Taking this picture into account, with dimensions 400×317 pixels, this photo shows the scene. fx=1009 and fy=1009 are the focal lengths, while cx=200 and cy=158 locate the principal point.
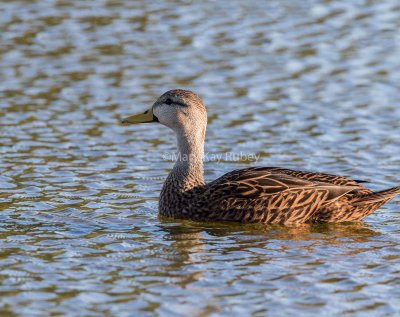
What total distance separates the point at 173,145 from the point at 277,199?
4007mm

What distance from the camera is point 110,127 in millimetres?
16547

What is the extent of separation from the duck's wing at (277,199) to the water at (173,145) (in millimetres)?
225

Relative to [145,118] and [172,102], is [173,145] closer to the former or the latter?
[145,118]

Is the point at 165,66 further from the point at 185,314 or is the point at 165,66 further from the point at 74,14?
the point at 185,314

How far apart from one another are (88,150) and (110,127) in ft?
4.00

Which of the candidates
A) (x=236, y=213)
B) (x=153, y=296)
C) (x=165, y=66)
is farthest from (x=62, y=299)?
(x=165, y=66)

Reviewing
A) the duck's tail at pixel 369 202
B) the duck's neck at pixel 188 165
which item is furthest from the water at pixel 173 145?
the duck's neck at pixel 188 165

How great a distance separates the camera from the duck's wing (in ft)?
40.2

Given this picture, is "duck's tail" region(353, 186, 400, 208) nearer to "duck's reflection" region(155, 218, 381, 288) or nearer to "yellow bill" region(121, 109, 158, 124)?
"duck's reflection" region(155, 218, 381, 288)

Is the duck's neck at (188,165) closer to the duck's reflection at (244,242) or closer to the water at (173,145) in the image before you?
the water at (173,145)

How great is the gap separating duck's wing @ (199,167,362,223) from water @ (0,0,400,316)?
0.23 meters

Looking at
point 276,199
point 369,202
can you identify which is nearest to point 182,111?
point 276,199

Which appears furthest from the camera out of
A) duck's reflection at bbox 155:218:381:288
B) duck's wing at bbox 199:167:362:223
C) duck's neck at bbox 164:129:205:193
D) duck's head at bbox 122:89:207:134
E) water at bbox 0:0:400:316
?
duck's head at bbox 122:89:207:134

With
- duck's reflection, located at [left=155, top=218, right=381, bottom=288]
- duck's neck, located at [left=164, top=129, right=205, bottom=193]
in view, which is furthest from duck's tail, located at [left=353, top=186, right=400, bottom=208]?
duck's neck, located at [left=164, top=129, right=205, bottom=193]
